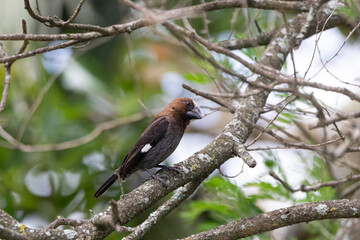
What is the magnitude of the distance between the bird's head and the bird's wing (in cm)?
20

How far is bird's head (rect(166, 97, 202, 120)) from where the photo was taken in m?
4.38

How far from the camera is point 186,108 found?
4422 millimetres

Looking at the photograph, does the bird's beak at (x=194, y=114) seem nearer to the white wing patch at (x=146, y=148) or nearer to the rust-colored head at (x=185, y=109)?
the rust-colored head at (x=185, y=109)

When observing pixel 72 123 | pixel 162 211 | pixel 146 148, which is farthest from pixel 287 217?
pixel 72 123

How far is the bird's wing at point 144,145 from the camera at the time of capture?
4008mm

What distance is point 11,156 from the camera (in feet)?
19.6

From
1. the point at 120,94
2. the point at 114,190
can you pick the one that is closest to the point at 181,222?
the point at 114,190

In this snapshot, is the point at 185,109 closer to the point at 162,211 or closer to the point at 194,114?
the point at 194,114

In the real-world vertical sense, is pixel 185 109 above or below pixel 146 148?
above

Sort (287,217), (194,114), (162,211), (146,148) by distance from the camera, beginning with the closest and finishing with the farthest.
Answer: (287,217) → (162,211) → (146,148) → (194,114)

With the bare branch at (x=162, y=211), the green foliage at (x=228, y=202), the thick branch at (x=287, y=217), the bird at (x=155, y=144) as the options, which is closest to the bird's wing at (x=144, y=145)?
the bird at (x=155, y=144)

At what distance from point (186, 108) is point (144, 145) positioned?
1.84 ft

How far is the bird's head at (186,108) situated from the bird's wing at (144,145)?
20cm

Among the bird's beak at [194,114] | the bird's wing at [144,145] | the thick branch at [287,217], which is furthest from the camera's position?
the bird's beak at [194,114]
